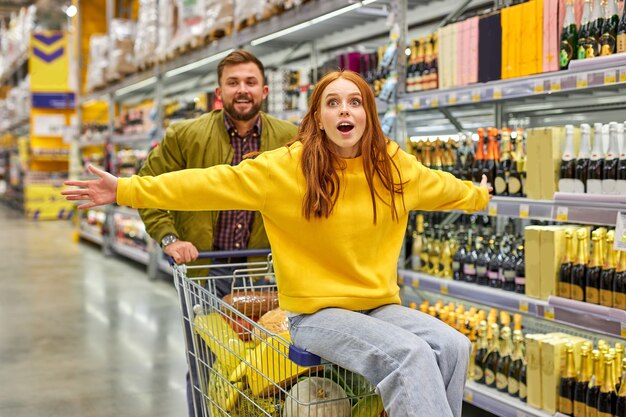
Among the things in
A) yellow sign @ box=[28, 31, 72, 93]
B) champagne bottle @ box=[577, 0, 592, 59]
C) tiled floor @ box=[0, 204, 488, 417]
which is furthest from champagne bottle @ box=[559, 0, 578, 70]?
yellow sign @ box=[28, 31, 72, 93]

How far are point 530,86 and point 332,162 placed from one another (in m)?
1.73

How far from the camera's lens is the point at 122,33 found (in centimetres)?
937

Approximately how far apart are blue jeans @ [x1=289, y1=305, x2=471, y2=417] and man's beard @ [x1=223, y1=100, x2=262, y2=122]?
1335 millimetres

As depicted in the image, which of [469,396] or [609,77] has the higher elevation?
[609,77]

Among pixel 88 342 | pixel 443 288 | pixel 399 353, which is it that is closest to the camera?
pixel 399 353

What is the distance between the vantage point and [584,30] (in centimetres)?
327

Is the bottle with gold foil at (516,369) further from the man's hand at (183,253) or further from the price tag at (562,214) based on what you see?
the man's hand at (183,253)

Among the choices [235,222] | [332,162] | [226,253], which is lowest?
[226,253]

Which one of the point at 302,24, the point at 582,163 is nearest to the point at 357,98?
the point at 582,163

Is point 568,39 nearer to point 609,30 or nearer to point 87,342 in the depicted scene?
point 609,30

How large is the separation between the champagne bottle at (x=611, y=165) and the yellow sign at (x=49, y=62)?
13940 millimetres

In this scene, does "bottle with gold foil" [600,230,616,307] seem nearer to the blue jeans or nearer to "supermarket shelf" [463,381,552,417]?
"supermarket shelf" [463,381,552,417]

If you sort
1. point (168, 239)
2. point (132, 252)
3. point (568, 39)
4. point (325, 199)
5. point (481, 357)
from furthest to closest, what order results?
1. point (132, 252)
2. point (481, 357)
3. point (568, 39)
4. point (168, 239)
5. point (325, 199)

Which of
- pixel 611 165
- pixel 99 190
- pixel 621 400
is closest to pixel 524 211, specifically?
pixel 611 165
